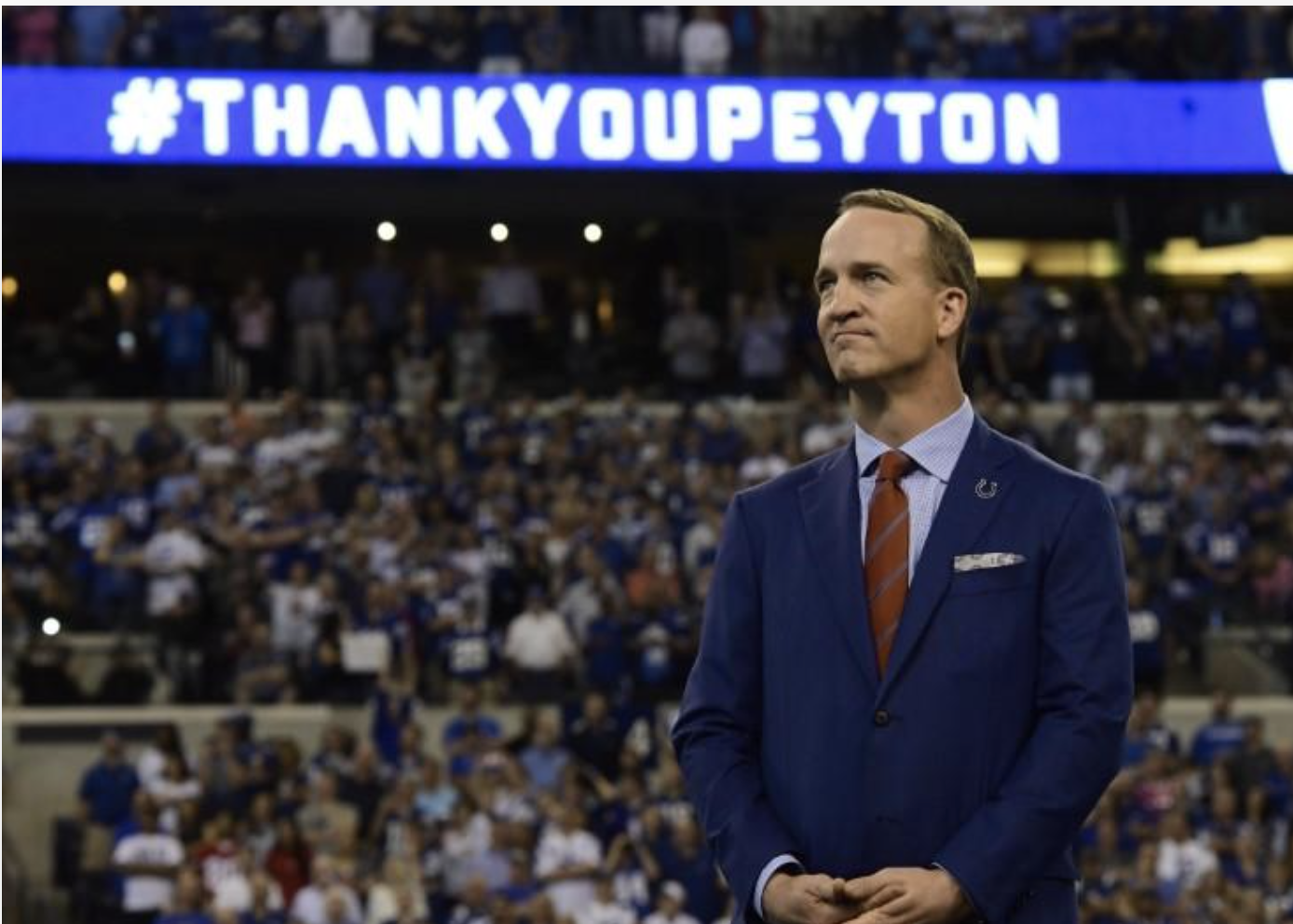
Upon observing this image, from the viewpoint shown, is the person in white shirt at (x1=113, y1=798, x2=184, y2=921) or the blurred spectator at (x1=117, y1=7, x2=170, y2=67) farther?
the blurred spectator at (x1=117, y1=7, x2=170, y2=67)

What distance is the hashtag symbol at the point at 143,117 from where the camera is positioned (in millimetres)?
21688

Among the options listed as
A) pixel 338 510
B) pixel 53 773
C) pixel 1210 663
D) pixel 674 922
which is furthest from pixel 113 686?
pixel 1210 663

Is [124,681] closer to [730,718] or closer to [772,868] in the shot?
[730,718]

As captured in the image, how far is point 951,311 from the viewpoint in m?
3.65

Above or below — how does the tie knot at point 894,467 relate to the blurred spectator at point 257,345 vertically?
below

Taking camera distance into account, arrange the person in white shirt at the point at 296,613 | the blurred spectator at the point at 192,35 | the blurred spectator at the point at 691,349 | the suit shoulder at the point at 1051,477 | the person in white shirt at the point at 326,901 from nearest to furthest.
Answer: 1. the suit shoulder at the point at 1051,477
2. the person in white shirt at the point at 326,901
3. the person in white shirt at the point at 296,613
4. the blurred spectator at the point at 192,35
5. the blurred spectator at the point at 691,349

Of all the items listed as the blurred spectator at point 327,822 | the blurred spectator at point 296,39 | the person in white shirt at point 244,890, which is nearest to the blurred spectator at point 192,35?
the blurred spectator at point 296,39

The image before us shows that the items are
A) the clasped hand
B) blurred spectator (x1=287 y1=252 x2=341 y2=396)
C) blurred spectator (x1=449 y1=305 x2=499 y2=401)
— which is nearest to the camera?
the clasped hand

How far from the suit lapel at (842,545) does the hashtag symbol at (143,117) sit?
732 inches

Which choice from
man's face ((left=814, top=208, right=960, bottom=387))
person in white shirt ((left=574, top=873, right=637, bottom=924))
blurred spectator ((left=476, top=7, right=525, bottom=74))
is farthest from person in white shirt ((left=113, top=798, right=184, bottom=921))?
man's face ((left=814, top=208, right=960, bottom=387))

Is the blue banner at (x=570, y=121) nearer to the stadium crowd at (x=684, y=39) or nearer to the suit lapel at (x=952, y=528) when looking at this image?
the stadium crowd at (x=684, y=39)

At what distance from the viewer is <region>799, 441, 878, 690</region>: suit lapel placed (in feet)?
11.6

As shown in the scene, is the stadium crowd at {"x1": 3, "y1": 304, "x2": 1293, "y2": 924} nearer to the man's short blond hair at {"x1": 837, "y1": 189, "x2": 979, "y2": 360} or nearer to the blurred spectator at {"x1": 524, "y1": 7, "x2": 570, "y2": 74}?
the blurred spectator at {"x1": 524, "y1": 7, "x2": 570, "y2": 74}

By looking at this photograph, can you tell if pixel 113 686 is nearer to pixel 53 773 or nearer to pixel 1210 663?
pixel 53 773
